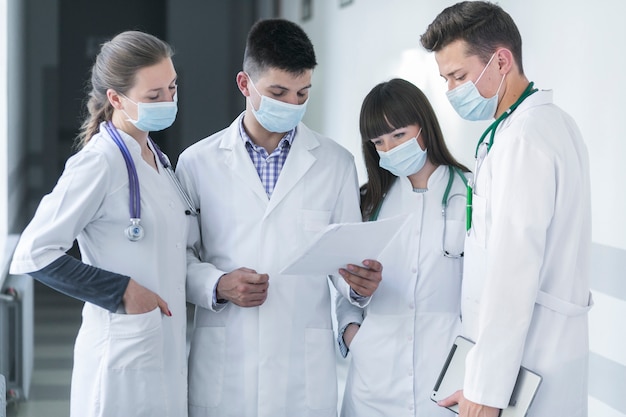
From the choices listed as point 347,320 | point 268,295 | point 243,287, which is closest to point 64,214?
point 243,287

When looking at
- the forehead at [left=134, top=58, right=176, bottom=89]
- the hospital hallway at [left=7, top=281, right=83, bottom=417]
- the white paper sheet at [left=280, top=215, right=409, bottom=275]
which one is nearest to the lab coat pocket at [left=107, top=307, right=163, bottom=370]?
the white paper sheet at [left=280, top=215, right=409, bottom=275]

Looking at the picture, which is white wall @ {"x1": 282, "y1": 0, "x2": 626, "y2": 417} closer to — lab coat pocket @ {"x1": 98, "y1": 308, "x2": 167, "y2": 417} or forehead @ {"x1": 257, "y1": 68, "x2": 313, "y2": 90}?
forehead @ {"x1": 257, "y1": 68, "x2": 313, "y2": 90}

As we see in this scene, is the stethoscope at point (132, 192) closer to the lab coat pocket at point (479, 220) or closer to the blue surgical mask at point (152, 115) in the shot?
the blue surgical mask at point (152, 115)

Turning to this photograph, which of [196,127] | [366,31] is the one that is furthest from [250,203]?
[196,127]

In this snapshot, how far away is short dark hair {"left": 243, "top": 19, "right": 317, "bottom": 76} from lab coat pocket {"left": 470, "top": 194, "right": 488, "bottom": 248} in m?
0.61

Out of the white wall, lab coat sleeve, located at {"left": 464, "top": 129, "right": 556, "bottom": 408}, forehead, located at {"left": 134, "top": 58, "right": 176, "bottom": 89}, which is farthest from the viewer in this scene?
the white wall

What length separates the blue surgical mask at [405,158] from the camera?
208 cm

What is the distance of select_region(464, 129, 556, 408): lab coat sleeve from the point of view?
1.51 metres

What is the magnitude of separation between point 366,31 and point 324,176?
2651 mm

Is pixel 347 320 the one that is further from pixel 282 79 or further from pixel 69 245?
pixel 69 245

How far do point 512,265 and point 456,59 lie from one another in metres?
0.49

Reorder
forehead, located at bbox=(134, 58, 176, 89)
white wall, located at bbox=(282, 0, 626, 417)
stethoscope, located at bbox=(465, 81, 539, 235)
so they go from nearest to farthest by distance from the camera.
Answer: stethoscope, located at bbox=(465, 81, 539, 235), forehead, located at bbox=(134, 58, 176, 89), white wall, located at bbox=(282, 0, 626, 417)

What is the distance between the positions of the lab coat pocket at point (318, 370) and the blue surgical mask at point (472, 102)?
2.22 feet

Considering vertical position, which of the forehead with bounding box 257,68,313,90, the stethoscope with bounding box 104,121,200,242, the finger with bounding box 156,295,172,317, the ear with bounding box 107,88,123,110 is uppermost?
the forehead with bounding box 257,68,313,90
